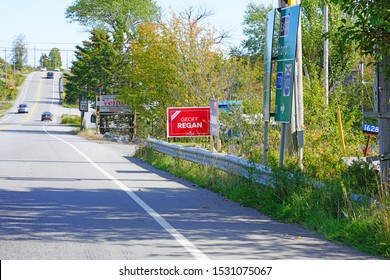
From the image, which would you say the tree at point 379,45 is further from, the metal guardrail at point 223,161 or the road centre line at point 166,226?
the road centre line at point 166,226

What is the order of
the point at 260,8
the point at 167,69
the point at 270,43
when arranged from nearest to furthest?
the point at 270,43
the point at 167,69
the point at 260,8

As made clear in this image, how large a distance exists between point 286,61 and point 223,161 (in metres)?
3.26

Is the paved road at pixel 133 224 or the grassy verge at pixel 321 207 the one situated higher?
the grassy verge at pixel 321 207

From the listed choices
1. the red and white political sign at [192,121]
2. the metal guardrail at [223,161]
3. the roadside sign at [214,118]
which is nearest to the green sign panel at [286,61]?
the metal guardrail at [223,161]

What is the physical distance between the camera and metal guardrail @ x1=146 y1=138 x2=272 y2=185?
12125 millimetres

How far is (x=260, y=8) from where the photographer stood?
5522 centimetres

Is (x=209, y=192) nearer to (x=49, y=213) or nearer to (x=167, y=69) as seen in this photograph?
(x=49, y=213)


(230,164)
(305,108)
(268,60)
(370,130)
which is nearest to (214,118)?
(305,108)

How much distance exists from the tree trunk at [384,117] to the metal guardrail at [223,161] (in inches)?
87.5

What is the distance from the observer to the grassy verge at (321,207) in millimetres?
8148

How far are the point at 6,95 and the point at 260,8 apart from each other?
80.4 m

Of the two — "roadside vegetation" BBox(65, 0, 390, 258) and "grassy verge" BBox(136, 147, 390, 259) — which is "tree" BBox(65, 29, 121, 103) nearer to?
"roadside vegetation" BBox(65, 0, 390, 258)

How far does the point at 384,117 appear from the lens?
9906mm

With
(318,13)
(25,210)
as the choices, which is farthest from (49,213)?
(318,13)
